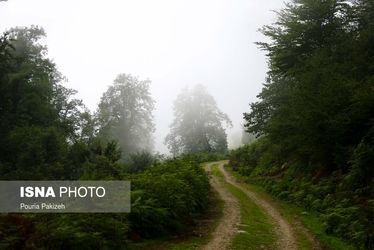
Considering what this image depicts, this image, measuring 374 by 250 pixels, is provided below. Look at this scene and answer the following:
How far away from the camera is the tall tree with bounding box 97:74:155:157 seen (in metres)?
55.4

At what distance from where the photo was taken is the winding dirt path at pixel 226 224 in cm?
1376

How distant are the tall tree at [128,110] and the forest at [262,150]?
6570 mm

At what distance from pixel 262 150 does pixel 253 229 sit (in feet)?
81.8

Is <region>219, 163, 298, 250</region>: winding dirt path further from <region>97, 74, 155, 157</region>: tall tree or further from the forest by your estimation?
<region>97, 74, 155, 157</region>: tall tree

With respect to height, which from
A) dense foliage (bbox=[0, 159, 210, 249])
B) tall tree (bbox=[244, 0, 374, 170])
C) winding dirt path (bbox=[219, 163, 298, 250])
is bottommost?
winding dirt path (bbox=[219, 163, 298, 250])

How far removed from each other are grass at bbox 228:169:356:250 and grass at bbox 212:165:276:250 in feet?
3.51

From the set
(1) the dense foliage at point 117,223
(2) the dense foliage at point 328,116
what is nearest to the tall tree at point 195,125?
(2) the dense foliage at point 328,116

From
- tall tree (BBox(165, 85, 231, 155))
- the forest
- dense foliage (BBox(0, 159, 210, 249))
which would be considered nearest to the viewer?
dense foliage (BBox(0, 159, 210, 249))

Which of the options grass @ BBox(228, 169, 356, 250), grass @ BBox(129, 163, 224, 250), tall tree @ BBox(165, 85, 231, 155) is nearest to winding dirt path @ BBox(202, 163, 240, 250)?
grass @ BBox(129, 163, 224, 250)

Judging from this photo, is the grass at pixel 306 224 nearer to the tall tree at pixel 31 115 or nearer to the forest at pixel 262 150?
the forest at pixel 262 150

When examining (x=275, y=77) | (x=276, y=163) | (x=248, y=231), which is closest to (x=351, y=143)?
(x=248, y=231)

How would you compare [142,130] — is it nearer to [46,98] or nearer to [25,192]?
[46,98]

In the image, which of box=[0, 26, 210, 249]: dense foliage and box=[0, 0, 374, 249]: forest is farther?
box=[0, 0, 374, 249]: forest

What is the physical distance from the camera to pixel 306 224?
17.7m
